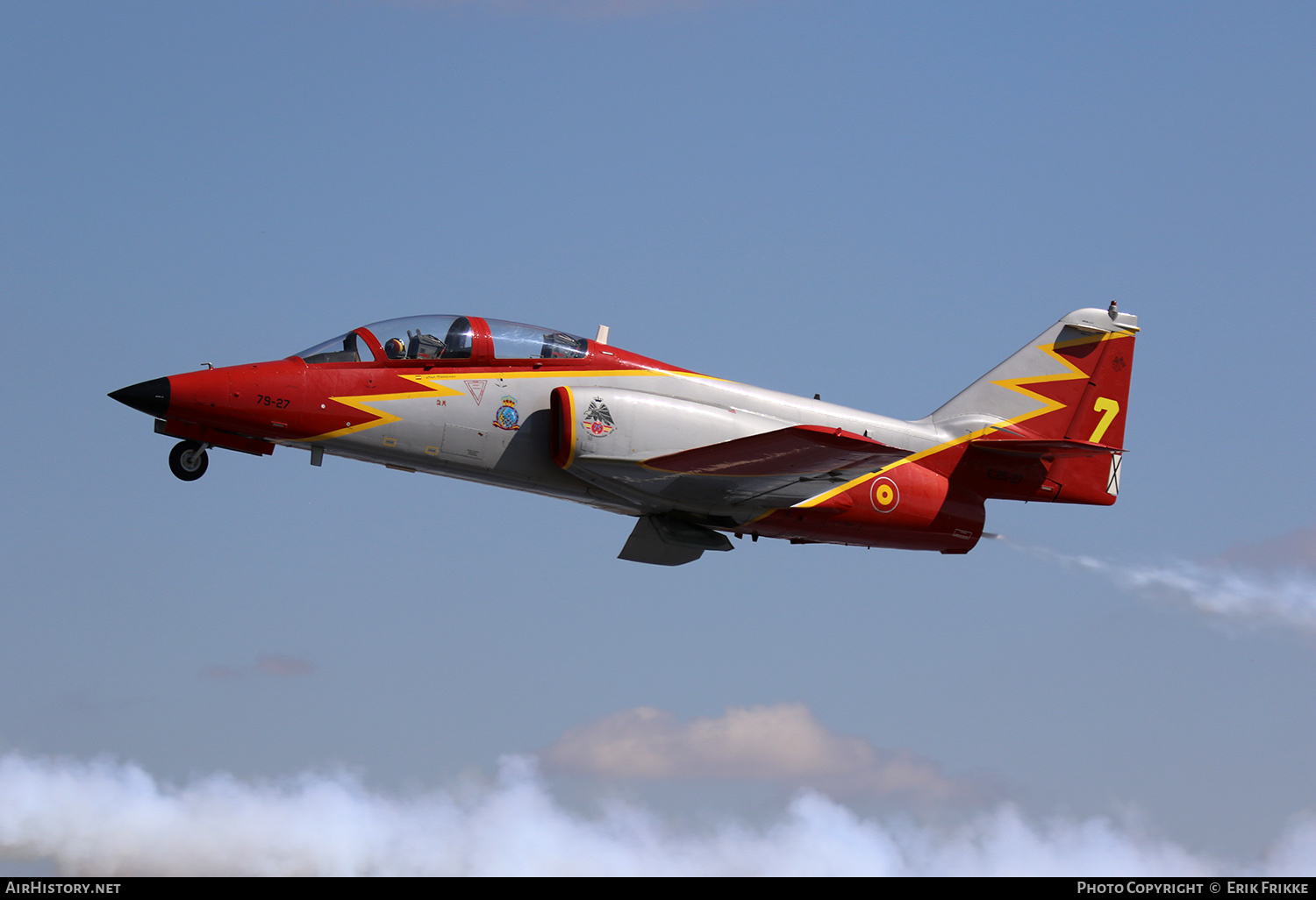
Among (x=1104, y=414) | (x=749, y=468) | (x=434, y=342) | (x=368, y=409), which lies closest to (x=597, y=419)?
(x=749, y=468)

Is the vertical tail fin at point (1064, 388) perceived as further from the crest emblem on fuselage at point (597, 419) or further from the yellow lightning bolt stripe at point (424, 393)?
the yellow lightning bolt stripe at point (424, 393)

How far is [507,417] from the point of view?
18.1 meters

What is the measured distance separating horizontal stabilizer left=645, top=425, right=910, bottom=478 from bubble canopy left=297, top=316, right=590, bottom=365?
2146mm

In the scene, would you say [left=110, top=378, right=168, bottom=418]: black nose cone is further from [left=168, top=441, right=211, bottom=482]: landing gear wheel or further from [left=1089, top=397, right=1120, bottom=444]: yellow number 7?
[left=1089, top=397, right=1120, bottom=444]: yellow number 7

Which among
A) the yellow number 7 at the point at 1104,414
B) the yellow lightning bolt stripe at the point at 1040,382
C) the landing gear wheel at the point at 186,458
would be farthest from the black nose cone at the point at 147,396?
the yellow number 7 at the point at 1104,414

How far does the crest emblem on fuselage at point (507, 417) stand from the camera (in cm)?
1808

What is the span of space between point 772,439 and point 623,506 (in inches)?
121

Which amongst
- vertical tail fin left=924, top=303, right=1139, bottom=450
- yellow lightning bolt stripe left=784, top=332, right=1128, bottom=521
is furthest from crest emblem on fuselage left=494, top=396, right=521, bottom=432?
vertical tail fin left=924, top=303, right=1139, bottom=450

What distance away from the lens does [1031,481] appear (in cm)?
2052

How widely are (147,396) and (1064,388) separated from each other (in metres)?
13.2

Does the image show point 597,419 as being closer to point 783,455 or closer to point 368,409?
point 783,455

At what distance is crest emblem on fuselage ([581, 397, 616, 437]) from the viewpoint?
17772mm

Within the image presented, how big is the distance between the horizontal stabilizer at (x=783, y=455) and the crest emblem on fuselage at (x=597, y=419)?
2.24 ft
